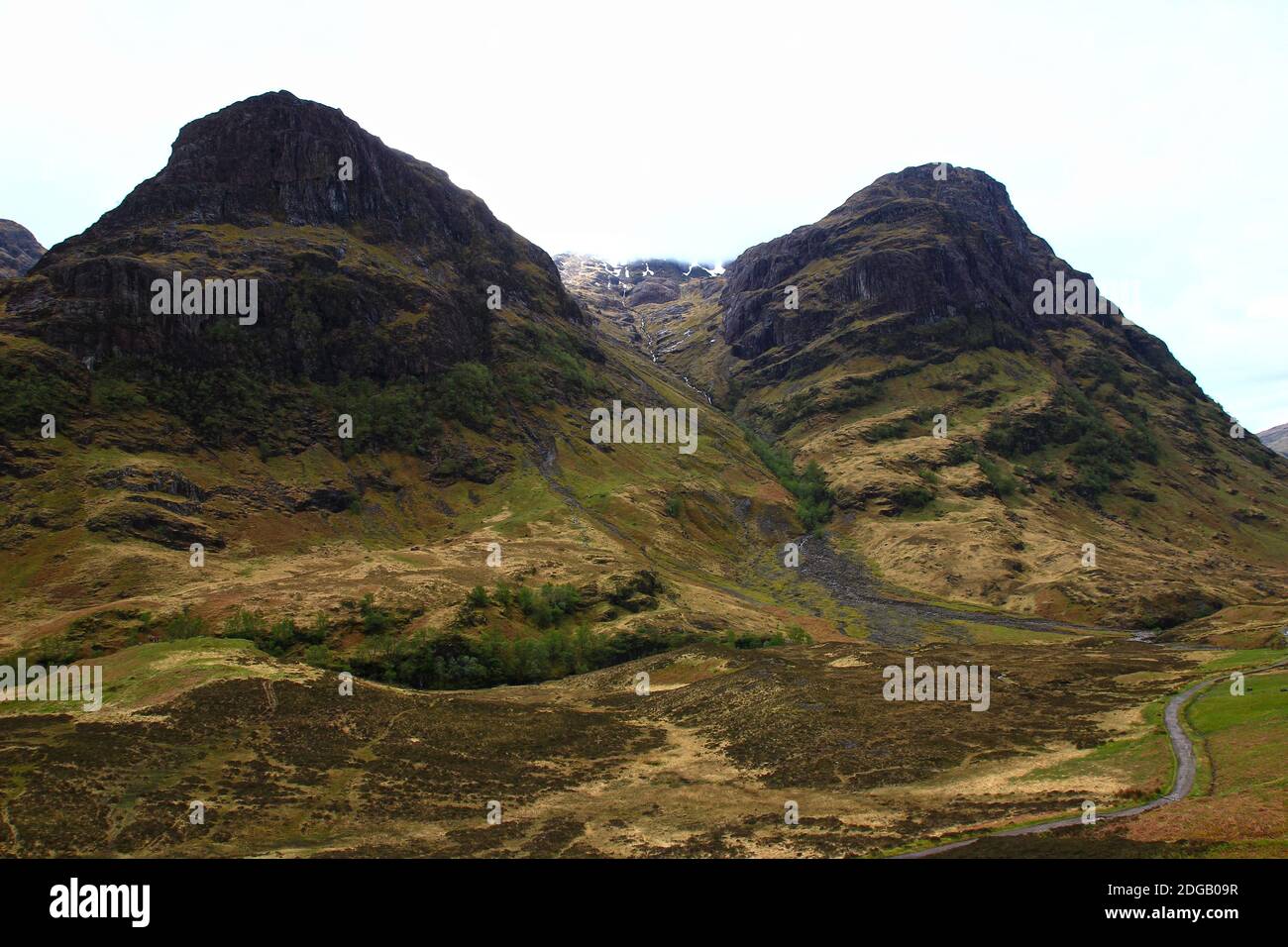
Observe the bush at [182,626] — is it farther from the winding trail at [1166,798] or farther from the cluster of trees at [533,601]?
the winding trail at [1166,798]

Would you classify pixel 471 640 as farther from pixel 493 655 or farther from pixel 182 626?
pixel 182 626

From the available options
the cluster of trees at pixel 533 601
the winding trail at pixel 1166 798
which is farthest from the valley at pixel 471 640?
the winding trail at pixel 1166 798

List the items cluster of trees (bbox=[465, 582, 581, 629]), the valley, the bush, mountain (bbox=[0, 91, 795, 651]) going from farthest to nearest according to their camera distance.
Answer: cluster of trees (bbox=[465, 582, 581, 629]) → mountain (bbox=[0, 91, 795, 651]) → the bush → the valley

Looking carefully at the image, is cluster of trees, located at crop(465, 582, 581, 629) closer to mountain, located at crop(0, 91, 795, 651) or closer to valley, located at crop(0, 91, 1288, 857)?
valley, located at crop(0, 91, 1288, 857)

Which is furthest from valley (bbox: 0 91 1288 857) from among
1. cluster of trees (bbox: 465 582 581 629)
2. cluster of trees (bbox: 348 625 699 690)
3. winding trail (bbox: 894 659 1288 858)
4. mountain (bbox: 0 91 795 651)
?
winding trail (bbox: 894 659 1288 858)

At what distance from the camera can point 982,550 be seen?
591 feet

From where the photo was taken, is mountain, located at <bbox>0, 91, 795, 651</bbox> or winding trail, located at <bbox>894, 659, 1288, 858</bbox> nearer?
winding trail, located at <bbox>894, 659, 1288, 858</bbox>

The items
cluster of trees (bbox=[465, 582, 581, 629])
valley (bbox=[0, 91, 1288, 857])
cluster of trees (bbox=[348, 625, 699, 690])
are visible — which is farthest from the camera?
cluster of trees (bbox=[465, 582, 581, 629])

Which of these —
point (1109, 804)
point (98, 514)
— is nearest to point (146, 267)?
point (98, 514)

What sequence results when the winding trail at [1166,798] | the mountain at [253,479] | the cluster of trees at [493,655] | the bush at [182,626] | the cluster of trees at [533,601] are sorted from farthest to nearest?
the cluster of trees at [533,601] → the mountain at [253,479] → the cluster of trees at [493,655] → the bush at [182,626] → the winding trail at [1166,798]

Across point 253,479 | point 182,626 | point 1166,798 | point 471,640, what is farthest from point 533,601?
point 1166,798

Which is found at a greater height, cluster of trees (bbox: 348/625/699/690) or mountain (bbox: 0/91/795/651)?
mountain (bbox: 0/91/795/651)
